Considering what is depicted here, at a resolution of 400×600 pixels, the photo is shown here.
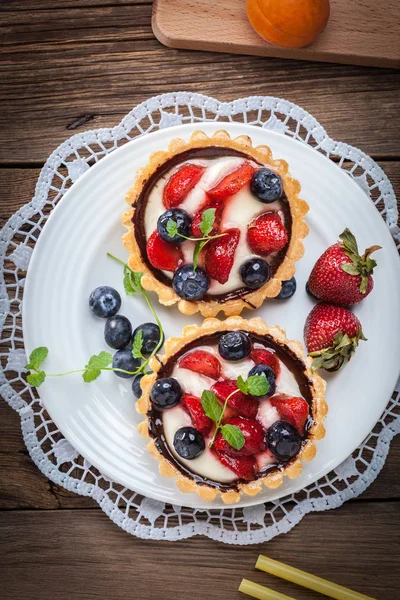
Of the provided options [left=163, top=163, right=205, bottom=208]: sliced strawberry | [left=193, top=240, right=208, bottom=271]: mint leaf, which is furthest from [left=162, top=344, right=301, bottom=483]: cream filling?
[left=163, top=163, right=205, bottom=208]: sliced strawberry

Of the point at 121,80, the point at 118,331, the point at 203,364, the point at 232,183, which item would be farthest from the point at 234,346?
the point at 121,80

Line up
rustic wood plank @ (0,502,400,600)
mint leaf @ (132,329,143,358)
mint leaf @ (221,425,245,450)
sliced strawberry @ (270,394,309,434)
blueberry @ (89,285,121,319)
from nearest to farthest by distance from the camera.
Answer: mint leaf @ (221,425,245,450) < sliced strawberry @ (270,394,309,434) < mint leaf @ (132,329,143,358) < blueberry @ (89,285,121,319) < rustic wood plank @ (0,502,400,600)

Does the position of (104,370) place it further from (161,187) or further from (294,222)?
(294,222)

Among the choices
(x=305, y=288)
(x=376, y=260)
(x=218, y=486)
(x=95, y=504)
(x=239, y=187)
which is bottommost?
(x=95, y=504)

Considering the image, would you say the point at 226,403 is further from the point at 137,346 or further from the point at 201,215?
the point at 201,215

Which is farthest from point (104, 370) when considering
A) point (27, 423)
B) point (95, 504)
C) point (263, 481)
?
point (263, 481)

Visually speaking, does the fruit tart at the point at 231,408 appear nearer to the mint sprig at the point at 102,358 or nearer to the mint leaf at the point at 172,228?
the mint sprig at the point at 102,358

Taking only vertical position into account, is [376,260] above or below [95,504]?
above

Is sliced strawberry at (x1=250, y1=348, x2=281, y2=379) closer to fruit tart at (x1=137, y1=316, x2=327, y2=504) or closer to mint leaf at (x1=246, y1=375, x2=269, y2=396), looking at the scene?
fruit tart at (x1=137, y1=316, x2=327, y2=504)
